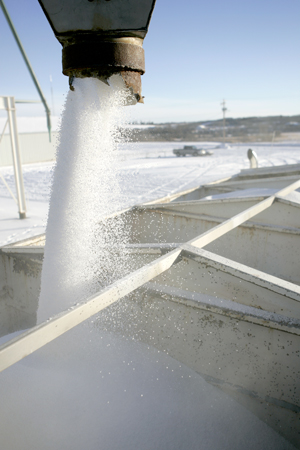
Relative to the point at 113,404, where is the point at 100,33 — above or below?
above

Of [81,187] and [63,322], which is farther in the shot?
[81,187]

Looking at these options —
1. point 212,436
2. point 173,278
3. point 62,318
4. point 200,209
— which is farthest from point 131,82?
point 200,209

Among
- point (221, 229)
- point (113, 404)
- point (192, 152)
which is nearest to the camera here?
point (113, 404)

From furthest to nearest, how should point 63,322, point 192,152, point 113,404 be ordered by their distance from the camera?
point 192,152 → point 113,404 → point 63,322

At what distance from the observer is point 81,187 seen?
5.77 feet

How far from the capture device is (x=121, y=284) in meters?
1.37

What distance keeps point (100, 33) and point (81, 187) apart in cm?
82

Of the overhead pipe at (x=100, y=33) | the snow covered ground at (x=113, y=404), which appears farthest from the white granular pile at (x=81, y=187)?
the snow covered ground at (x=113, y=404)

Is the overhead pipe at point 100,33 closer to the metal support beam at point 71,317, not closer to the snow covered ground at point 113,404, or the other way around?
A: the metal support beam at point 71,317

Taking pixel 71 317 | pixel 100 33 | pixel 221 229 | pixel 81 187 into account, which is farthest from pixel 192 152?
pixel 71 317

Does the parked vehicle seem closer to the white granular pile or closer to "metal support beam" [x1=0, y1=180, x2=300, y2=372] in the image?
the white granular pile

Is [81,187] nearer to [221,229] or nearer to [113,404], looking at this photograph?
[221,229]

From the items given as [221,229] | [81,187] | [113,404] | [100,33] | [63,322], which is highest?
[100,33]

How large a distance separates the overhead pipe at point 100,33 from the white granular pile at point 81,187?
4.4 inches
